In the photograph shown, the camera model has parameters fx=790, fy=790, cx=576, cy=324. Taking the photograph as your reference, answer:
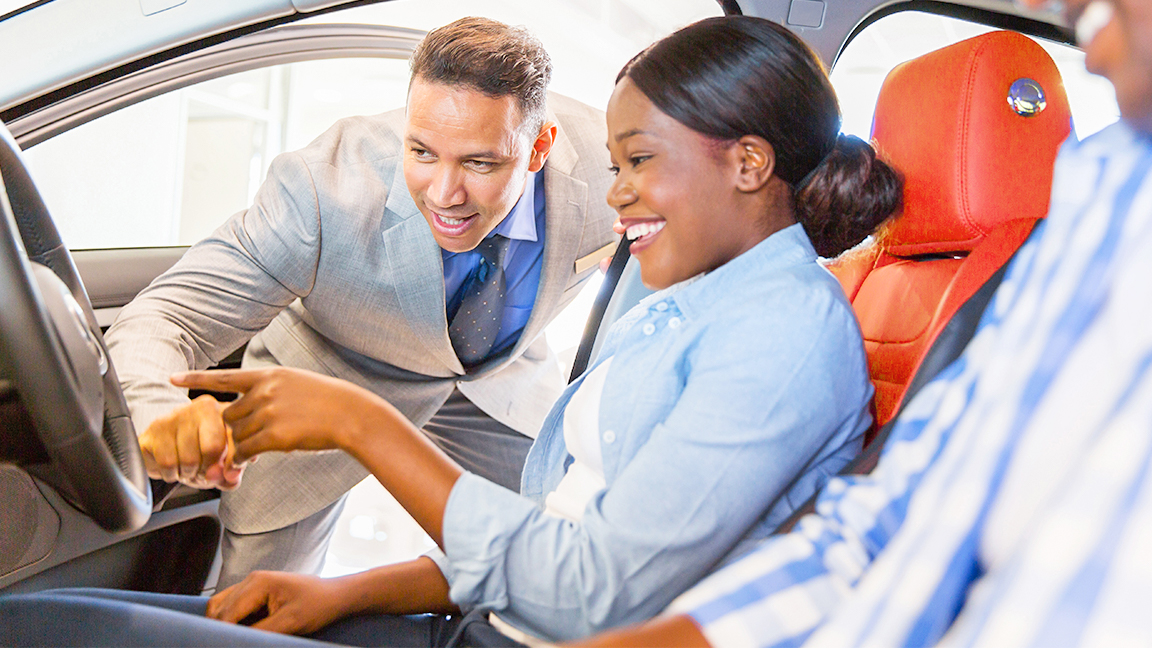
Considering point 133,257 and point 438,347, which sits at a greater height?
point 133,257

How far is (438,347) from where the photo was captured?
1.68 metres

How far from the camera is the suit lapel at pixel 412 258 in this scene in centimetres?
157

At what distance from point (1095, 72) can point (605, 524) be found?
50cm

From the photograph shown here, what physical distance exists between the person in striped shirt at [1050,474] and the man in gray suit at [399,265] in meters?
0.98

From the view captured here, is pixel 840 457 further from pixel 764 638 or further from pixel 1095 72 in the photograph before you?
pixel 1095 72

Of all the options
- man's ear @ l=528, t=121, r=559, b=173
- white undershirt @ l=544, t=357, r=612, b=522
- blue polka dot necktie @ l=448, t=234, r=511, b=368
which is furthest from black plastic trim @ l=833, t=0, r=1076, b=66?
white undershirt @ l=544, t=357, r=612, b=522

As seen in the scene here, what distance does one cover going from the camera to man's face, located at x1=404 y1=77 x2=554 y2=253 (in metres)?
1.40

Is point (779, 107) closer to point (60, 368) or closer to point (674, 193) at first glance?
point (674, 193)

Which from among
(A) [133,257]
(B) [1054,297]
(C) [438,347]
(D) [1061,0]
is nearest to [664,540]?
(B) [1054,297]

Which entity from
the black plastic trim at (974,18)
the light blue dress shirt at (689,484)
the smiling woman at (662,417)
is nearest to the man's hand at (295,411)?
the smiling woman at (662,417)

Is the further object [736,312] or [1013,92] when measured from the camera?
[1013,92]

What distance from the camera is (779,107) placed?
0.89 m

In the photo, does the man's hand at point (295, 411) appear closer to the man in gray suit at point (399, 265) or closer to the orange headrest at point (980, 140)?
the man in gray suit at point (399, 265)

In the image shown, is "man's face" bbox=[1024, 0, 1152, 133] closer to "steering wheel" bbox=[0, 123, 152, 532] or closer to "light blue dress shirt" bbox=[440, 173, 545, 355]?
"steering wheel" bbox=[0, 123, 152, 532]
